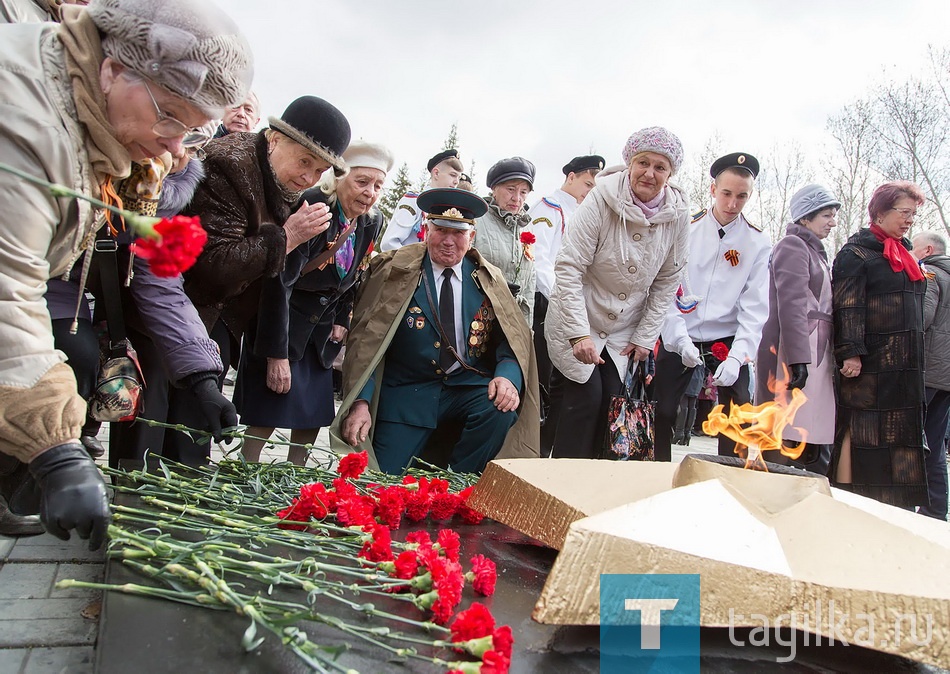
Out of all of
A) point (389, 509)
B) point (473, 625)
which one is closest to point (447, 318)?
point (389, 509)

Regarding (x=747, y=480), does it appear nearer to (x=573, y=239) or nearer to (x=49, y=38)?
(x=49, y=38)

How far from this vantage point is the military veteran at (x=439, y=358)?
3.82 m

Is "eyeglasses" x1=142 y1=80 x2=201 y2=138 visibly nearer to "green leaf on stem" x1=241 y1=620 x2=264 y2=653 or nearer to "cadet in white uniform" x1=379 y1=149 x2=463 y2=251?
"green leaf on stem" x1=241 y1=620 x2=264 y2=653

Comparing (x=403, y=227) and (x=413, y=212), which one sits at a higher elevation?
(x=413, y=212)

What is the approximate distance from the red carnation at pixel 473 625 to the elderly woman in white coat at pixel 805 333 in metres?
3.81

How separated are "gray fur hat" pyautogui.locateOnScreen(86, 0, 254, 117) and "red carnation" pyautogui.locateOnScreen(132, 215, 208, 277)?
0.68 meters

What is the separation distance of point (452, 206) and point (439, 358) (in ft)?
2.83

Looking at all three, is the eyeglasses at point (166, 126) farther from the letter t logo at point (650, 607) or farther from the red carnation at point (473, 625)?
the letter t logo at point (650, 607)

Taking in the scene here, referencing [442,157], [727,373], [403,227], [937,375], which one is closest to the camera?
[727,373]

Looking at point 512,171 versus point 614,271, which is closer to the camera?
point 614,271

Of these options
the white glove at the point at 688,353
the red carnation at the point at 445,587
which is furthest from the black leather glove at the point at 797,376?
the red carnation at the point at 445,587

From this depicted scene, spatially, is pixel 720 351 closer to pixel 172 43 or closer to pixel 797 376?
pixel 797 376

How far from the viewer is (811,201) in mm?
4961

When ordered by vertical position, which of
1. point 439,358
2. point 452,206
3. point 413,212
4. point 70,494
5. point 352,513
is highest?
point 413,212
